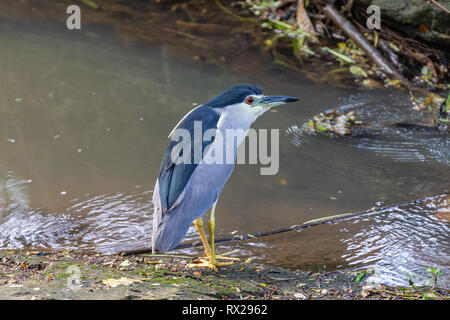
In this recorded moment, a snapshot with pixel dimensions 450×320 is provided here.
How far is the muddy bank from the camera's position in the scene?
2.98m

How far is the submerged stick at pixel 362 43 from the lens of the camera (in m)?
7.35

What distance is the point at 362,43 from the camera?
780 centimetres

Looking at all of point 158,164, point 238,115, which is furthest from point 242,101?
point 158,164

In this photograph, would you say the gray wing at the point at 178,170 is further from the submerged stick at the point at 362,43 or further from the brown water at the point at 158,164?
the submerged stick at the point at 362,43

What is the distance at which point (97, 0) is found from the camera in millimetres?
9617

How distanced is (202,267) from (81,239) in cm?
111

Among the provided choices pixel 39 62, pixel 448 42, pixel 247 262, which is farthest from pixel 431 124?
pixel 39 62

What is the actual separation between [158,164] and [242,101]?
A: 1.71 metres

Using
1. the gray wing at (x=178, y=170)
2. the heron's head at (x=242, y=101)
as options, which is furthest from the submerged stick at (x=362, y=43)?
the gray wing at (x=178, y=170)

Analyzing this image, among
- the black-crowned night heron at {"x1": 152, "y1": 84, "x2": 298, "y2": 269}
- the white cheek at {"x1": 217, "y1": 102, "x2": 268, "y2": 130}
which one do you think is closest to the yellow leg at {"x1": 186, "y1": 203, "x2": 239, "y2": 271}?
the black-crowned night heron at {"x1": 152, "y1": 84, "x2": 298, "y2": 269}

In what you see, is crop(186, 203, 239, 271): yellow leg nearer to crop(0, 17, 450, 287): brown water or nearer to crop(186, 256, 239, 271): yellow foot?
crop(186, 256, 239, 271): yellow foot

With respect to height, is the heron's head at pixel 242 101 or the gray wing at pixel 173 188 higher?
the heron's head at pixel 242 101

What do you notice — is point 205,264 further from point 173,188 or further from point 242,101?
point 242,101

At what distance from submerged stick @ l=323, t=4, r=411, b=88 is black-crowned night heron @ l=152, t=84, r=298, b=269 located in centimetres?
388
